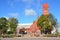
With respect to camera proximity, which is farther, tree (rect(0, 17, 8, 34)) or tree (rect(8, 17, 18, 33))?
tree (rect(0, 17, 8, 34))

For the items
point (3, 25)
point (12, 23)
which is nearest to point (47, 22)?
point (12, 23)

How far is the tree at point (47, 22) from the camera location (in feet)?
249

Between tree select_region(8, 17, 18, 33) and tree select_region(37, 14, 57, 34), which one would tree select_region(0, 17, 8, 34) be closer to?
tree select_region(8, 17, 18, 33)

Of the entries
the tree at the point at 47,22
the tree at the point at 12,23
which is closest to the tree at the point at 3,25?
the tree at the point at 12,23

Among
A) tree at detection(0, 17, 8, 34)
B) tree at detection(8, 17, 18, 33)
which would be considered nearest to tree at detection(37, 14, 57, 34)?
tree at detection(8, 17, 18, 33)

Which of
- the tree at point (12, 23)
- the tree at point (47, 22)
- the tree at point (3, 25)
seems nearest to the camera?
the tree at point (47, 22)

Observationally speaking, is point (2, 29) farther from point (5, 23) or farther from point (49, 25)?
point (49, 25)

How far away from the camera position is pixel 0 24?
276 feet

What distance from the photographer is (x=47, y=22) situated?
76.8 m

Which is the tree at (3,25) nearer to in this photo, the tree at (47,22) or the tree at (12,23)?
the tree at (12,23)

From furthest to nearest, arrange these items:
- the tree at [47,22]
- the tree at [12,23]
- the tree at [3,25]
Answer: the tree at [3,25]
the tree at [12,23]
the tree at [47,22]

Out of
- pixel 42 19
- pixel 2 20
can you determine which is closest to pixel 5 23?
pixel 2 20

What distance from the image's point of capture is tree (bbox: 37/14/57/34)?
75988mm

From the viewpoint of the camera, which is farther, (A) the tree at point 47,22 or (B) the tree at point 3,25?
(B) the tree at point 3,25
